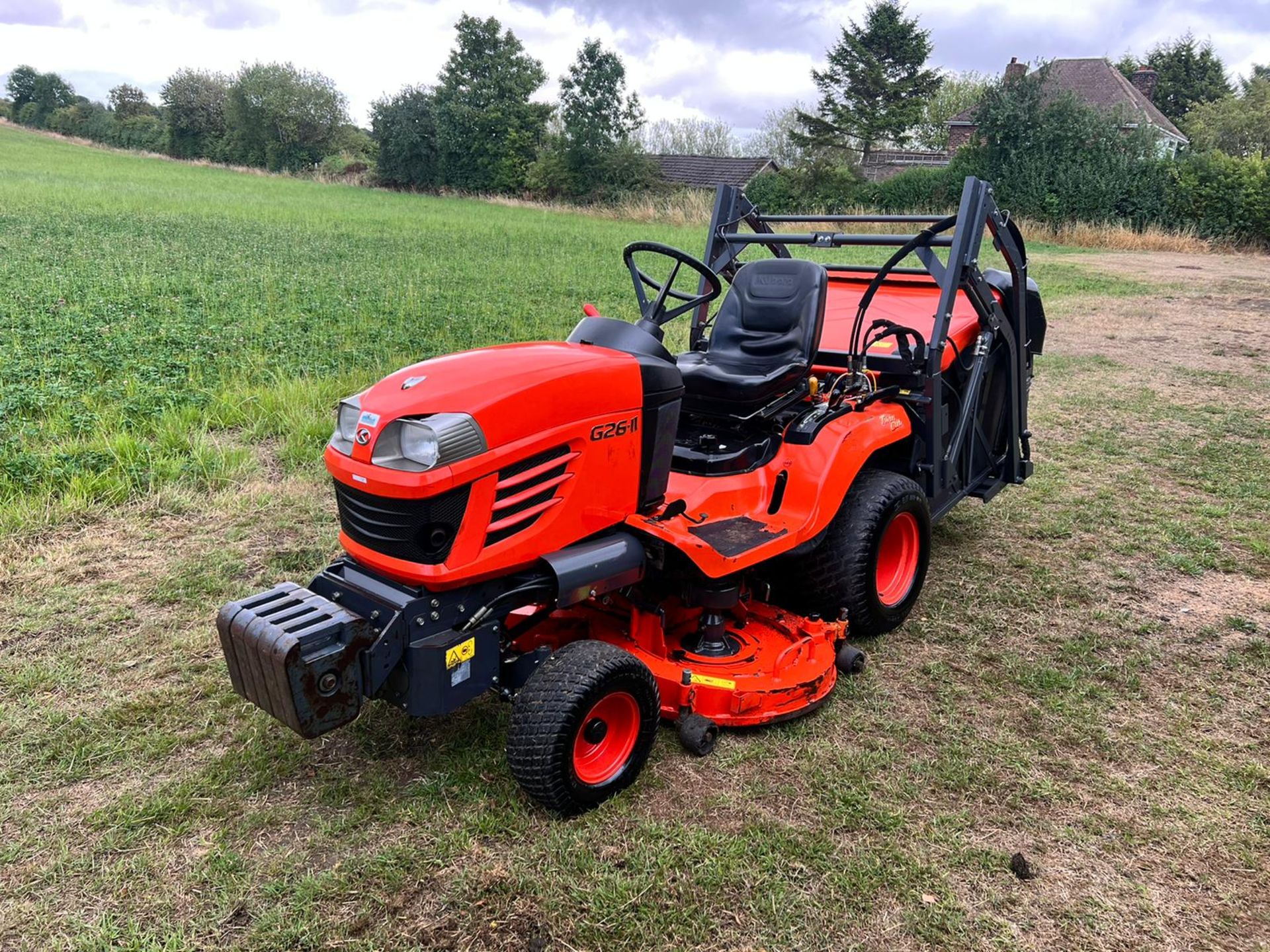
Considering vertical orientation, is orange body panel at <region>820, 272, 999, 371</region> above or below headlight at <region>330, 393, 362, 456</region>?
above

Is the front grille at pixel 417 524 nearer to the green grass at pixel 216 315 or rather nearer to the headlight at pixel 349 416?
the headlight at pixel 349 416

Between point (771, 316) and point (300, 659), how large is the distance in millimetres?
2406

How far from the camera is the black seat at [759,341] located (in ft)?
11.4

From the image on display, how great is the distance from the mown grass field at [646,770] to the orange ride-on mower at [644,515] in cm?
25

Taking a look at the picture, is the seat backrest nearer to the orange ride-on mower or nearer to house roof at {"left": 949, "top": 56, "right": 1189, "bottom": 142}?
the orange ride-on mower

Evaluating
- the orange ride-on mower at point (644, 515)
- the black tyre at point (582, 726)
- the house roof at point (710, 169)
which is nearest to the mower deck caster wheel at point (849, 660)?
the orange ride-on mower at point (644, 515)

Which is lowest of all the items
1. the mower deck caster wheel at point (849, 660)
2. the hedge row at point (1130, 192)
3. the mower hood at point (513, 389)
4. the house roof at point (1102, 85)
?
the mower deck caster wheel at point (849, 660)

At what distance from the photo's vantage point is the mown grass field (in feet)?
7.26

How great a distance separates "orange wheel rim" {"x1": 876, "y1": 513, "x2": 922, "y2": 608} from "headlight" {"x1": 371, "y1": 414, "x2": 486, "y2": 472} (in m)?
2.11

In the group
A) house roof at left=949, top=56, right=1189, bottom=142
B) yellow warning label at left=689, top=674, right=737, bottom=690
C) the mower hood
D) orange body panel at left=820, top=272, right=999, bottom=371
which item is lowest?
yellow warning label at left=689, top=674, right=737, bottom=690

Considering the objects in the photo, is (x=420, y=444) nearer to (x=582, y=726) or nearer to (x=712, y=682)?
(x=582, y=726)

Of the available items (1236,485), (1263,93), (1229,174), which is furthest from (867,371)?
(1263,93)

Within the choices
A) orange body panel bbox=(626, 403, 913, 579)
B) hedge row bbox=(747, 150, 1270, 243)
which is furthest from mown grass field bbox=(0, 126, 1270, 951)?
hedge row bbox=(747, 150, 1270, 243)

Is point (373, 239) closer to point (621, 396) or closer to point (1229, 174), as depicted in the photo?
point (621, 396)
